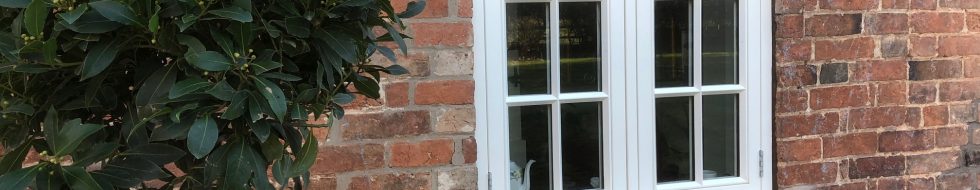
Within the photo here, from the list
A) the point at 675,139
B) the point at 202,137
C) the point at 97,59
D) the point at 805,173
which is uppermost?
the point at 97,59

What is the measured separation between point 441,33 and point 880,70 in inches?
55.6

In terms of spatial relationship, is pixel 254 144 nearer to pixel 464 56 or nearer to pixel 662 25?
pixel 464 56

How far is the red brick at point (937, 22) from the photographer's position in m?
2.51

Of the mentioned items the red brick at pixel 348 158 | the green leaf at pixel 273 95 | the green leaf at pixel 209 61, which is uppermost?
the green leaf at pixel 209 61

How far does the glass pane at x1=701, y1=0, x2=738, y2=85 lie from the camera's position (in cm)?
245

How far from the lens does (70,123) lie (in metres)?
1.02

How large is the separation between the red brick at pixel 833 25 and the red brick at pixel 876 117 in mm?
257

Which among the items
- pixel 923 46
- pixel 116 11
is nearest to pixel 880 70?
pixel 923 46

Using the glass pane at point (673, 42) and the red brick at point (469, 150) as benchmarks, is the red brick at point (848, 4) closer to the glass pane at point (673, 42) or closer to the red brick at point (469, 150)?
the glass pane at point (673, 42)

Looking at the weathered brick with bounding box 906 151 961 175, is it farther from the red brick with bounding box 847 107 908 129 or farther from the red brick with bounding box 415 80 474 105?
Answer: the red brick with bounding box 415 80 474 105

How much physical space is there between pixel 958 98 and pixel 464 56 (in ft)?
5.51

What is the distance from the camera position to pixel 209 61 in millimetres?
1014

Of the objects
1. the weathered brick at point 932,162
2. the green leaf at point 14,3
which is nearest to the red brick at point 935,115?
the weathered brick at point 932,162

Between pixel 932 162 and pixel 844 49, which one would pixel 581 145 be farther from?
pixel 932 162
